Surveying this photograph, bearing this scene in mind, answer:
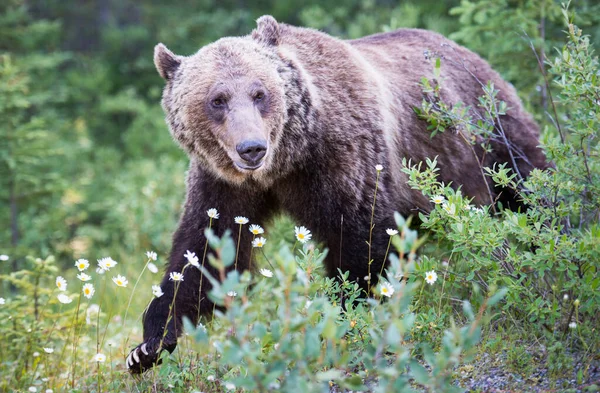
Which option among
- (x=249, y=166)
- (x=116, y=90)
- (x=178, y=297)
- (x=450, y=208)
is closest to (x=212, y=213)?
(x=249, y=166)

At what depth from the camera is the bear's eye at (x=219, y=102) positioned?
169 inches

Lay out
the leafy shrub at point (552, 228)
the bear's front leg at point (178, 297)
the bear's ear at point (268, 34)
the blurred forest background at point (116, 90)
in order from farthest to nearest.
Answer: the blurred forest background at point (116, 90), the bear's ear at point (268, 34), the bear's front leg at point (178, 297), the leafy shrub at point (552, 228)

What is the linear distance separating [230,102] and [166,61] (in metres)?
0.71

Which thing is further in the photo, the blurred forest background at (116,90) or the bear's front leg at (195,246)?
the blurred forest background at (116,90)

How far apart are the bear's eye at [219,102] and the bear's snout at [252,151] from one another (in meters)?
0.39

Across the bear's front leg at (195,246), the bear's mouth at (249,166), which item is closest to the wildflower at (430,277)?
the bear's mouth at (249,166)

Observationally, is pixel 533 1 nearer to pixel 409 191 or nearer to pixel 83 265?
pixel 409 191

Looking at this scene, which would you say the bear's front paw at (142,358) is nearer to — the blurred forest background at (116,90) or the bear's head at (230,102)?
the bear's head at (230,102)

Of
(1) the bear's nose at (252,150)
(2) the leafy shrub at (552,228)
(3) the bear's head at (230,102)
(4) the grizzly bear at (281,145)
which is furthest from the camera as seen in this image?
(4) the grizzly bear at (281,145)

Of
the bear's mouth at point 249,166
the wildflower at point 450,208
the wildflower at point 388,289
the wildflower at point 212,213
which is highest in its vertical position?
the bear's mouth at point 249,166

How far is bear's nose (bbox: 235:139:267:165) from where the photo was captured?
156 inches

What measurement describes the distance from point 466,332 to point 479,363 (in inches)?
49.9

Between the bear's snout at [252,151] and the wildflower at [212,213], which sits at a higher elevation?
the bear's snout at [252,151]

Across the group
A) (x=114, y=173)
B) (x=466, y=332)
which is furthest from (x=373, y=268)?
(x=114, y=173)
